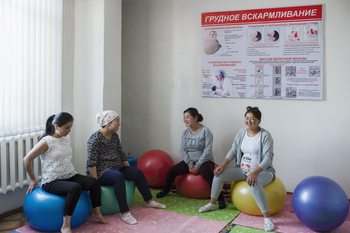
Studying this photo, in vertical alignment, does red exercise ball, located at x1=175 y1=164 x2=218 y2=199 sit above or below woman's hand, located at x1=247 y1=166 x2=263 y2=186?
below

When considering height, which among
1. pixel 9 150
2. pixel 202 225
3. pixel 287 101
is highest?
pixel 287 101

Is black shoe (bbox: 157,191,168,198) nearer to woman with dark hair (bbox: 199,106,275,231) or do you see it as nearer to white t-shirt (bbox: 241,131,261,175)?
woman with dark hair (bbox: 199,106,275,231)

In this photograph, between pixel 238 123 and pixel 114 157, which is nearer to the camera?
pixel 114 157

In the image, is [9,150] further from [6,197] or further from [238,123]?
[238,123]

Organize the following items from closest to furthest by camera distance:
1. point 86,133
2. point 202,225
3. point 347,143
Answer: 1. point 202,225
2. point 347,143
3. point 86,133

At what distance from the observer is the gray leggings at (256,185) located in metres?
2.97

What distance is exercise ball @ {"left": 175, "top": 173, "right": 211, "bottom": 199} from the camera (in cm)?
356

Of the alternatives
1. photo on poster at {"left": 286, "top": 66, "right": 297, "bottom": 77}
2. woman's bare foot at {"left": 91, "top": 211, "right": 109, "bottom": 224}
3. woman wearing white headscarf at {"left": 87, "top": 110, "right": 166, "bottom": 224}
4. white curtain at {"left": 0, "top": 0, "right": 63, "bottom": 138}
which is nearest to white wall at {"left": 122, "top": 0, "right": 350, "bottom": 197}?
Result: photo on poster at {"left": 286, "top": 66, "right": 297, "bottom": 77}

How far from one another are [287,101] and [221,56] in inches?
39.0

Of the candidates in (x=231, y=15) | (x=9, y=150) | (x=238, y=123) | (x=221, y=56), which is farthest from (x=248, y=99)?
(x=9, y=150)

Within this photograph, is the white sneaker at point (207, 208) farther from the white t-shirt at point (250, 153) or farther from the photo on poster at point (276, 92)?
the photo on poster at point (276, 92)

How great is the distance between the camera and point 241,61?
395 centimetres

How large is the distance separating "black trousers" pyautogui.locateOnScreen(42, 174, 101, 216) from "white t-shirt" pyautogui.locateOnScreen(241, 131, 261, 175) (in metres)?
1.48

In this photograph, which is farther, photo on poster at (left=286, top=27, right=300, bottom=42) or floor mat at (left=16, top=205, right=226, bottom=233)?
photo on poster at (left=286, top=27, right=300, bottom=42)
